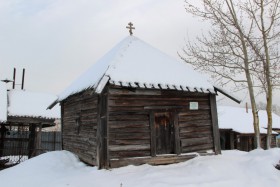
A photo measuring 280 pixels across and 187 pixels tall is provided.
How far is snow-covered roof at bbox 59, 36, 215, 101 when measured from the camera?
9039 millimetres

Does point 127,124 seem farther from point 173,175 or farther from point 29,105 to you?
point 29,105

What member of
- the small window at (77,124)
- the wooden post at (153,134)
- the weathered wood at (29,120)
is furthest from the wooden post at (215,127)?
the weathered wood at (29,120)

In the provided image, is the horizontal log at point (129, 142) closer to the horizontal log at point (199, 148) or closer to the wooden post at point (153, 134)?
the wooden post at point (153, 134)

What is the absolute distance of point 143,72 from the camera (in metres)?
9.77

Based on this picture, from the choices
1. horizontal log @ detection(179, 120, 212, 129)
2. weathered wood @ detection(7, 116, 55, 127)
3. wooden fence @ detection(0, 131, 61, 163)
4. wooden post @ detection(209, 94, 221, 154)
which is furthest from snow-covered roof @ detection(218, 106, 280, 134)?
horizontal log @ detection(179, 120, 212, 129)

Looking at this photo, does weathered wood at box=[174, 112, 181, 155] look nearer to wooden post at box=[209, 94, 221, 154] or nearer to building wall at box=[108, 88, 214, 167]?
building wall at box=[108, 88, 214, 167]

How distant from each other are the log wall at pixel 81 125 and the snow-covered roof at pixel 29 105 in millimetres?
4756

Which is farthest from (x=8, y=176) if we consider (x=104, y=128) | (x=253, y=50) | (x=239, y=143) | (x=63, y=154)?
(x=239, y=143)

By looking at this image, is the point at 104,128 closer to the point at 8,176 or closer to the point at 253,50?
the point at 8,176

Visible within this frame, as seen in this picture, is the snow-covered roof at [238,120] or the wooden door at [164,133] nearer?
the wooden door at [164,133]

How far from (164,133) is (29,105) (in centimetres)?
1264

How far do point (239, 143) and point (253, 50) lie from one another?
12291 mm

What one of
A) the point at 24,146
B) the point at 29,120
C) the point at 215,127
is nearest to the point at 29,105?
the point at 29,120

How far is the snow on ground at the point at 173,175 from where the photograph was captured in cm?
740
